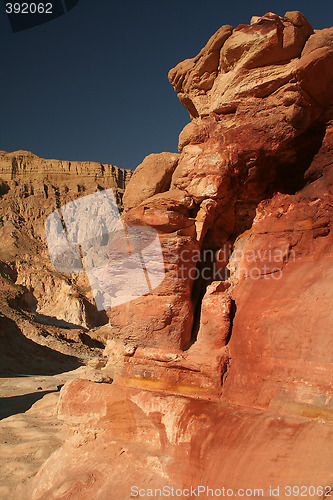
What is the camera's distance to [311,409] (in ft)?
9.34

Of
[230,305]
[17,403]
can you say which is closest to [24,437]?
[17,403]

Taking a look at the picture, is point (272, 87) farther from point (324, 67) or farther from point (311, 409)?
point (311, 409)

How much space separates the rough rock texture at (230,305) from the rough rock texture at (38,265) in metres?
12.0

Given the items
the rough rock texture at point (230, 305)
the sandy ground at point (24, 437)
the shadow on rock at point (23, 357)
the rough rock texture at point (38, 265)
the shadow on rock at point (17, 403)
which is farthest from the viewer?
the rough rock texture at point (38, 265)

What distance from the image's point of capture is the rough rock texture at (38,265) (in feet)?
68.9

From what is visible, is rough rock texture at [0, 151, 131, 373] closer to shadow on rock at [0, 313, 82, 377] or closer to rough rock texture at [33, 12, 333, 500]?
shadow on rock at [0, 313, 82, 377]

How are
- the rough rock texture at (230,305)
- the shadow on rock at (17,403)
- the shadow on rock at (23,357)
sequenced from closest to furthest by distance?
the rough rock texture at (230,305) → the shadow on rock at (17,403) → the shadow on rock at (23,357)

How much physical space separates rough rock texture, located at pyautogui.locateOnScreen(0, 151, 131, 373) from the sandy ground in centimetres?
652

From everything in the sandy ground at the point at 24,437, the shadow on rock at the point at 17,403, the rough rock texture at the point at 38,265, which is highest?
the rough rock texture at the point at 38,265

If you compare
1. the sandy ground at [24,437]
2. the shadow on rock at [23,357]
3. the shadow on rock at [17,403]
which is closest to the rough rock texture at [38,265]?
the shadow on rock at [23,357]

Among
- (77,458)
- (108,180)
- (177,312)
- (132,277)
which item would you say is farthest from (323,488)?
(108,180)

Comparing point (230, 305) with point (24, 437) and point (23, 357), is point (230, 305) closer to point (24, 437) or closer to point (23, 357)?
point (24, 437)

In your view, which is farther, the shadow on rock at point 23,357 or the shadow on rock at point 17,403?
the shadow on rock at point 23,357

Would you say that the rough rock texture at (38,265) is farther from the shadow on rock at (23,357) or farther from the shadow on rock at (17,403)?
the shadow on rock at (17,403)
